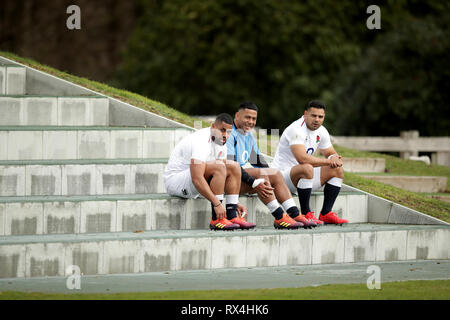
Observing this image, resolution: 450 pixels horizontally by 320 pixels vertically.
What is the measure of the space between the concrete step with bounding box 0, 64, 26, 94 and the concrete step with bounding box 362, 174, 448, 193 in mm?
5648

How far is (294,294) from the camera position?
855 centimetres

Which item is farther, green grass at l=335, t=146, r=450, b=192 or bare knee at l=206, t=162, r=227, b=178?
green grass at l=335, t=146, r=450, b=192

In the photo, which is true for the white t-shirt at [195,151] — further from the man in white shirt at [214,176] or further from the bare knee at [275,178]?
the bare knee at [275,178]

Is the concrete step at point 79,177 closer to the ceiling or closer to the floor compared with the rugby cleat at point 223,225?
closer to the ceiling

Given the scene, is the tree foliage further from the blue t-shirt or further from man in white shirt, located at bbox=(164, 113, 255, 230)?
man in white shirt, located at bbox=(164, 113, 255, 230)

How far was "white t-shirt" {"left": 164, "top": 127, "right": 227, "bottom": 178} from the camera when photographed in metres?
10.9

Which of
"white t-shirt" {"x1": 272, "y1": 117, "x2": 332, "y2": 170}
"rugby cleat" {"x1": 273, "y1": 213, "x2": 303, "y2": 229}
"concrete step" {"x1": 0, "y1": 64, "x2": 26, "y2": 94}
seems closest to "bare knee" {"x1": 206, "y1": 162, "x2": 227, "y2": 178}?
"rugby cleat" {"x1": 273, "y1": 213, "x2": 303, "y2": 229}

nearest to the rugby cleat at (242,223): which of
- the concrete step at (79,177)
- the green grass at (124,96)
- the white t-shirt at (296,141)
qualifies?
the white t-shirt at (296,141)

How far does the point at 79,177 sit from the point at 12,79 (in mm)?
3005

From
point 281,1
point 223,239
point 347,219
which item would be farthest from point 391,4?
point 223,239

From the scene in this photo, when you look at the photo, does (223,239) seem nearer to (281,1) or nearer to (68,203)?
(68,203)

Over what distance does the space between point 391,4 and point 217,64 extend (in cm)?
701

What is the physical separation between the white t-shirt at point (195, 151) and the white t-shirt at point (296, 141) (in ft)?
3.59

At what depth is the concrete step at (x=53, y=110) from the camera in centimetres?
1336
